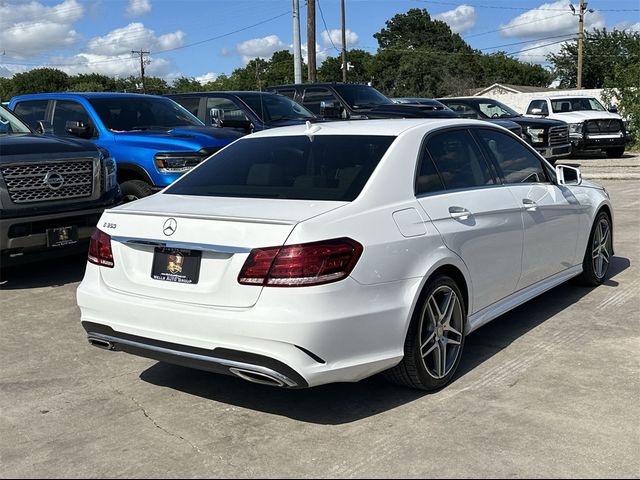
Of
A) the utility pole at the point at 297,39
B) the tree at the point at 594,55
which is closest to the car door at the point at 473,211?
the utility pole at the point at 297,39

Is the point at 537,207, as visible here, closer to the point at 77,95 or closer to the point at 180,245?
the point at 180,245

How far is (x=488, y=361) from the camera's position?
4723mm

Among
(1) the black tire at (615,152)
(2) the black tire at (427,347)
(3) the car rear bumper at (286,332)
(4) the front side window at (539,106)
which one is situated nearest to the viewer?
(3) the car rear bumper at (286,332)

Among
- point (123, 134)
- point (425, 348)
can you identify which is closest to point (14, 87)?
point (123, 134)

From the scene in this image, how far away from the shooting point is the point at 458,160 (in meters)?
4.79

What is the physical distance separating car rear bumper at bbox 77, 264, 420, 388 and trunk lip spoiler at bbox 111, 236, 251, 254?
288 mm

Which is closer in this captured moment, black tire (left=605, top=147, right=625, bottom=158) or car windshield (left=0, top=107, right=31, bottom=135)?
car windshield (left=0, top=107, right=31, bottom=135)

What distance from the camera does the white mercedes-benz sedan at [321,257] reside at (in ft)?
11.5

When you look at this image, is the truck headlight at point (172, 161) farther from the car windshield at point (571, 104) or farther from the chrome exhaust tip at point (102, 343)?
the car windshield at point (571, 104)

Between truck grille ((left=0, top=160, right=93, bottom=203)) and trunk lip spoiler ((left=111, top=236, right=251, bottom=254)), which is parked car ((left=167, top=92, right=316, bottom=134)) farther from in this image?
trunk lip spoiler ((left=111, top=236, right=251, bottom=254))

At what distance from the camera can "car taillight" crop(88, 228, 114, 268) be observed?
4109mm

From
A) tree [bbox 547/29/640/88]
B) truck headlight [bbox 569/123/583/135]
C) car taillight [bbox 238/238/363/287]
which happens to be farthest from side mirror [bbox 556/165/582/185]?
tree [bbox 547/29/640/88]

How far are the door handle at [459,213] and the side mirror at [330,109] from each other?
7.84 m

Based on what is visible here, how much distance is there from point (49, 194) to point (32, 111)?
345cm
